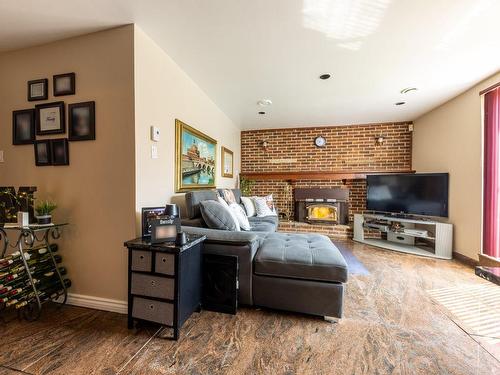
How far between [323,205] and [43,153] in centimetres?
427

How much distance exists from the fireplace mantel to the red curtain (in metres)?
1.59

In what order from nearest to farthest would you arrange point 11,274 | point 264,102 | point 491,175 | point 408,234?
point 11,274, point 491,175, point 264,102, point 408,234

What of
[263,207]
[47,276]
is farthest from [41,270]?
[263,207]

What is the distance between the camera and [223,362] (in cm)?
118

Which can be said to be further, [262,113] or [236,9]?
[262,113]

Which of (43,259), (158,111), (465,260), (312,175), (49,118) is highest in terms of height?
(158,111)

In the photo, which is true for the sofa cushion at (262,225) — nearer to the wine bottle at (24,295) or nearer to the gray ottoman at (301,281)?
the gray ottoman at (301,281)

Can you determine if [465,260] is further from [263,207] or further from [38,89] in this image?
[38,89]

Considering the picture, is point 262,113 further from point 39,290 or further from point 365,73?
point 39,290

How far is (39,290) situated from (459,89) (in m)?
4.98

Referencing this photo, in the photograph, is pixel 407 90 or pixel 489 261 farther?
pixel 407 90


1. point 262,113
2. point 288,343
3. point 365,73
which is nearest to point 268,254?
point 288,343

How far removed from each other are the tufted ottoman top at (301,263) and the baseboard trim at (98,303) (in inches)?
43.7

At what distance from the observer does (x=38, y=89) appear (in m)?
1.82
